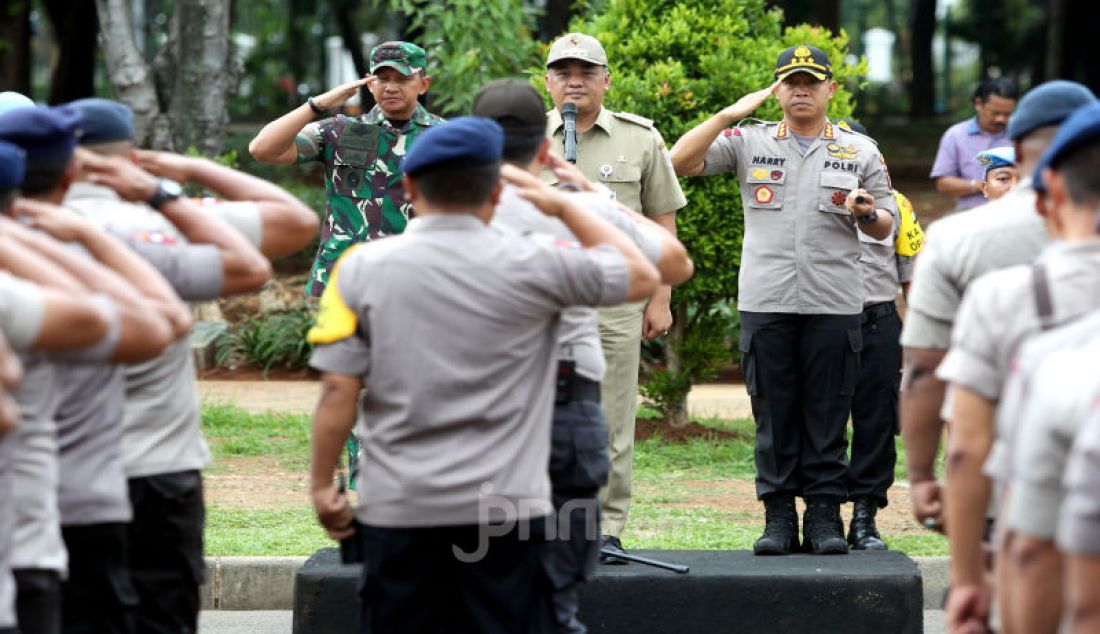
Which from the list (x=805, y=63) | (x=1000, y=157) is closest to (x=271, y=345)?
(x=805, y=63)

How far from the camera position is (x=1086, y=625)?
9.91 feet

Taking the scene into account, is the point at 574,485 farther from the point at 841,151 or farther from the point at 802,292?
the point at 841,151

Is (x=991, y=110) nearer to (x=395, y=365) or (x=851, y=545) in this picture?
(x=851, y=545)

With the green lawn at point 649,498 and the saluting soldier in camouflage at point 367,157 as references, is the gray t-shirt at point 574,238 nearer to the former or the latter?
the saluting soldier in camouflage at point 367,157

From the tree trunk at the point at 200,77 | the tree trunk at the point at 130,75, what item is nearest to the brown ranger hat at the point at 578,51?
the tree trunk at the point at 200,77

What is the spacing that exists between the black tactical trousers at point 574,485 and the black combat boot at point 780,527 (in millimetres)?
2047

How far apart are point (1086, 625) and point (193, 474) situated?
248 cm

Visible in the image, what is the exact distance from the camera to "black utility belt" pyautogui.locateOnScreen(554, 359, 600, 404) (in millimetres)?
5012

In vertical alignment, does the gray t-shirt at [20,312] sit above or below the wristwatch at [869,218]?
below

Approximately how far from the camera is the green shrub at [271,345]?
45.2ft

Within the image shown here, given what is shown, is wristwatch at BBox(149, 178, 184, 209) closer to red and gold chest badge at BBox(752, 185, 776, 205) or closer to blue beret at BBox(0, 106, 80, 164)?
blue beret at BBox(0, 106, 80, 164)

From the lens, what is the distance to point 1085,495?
293cm

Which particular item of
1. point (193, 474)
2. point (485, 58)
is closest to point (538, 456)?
point (193, 474)

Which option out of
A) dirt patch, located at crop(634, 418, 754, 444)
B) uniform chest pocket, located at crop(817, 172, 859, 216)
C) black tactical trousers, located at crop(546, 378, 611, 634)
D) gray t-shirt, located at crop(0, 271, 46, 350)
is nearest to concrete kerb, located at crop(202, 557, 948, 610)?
uniform chest pocket, located at crop(817, 172, 859, 216)
